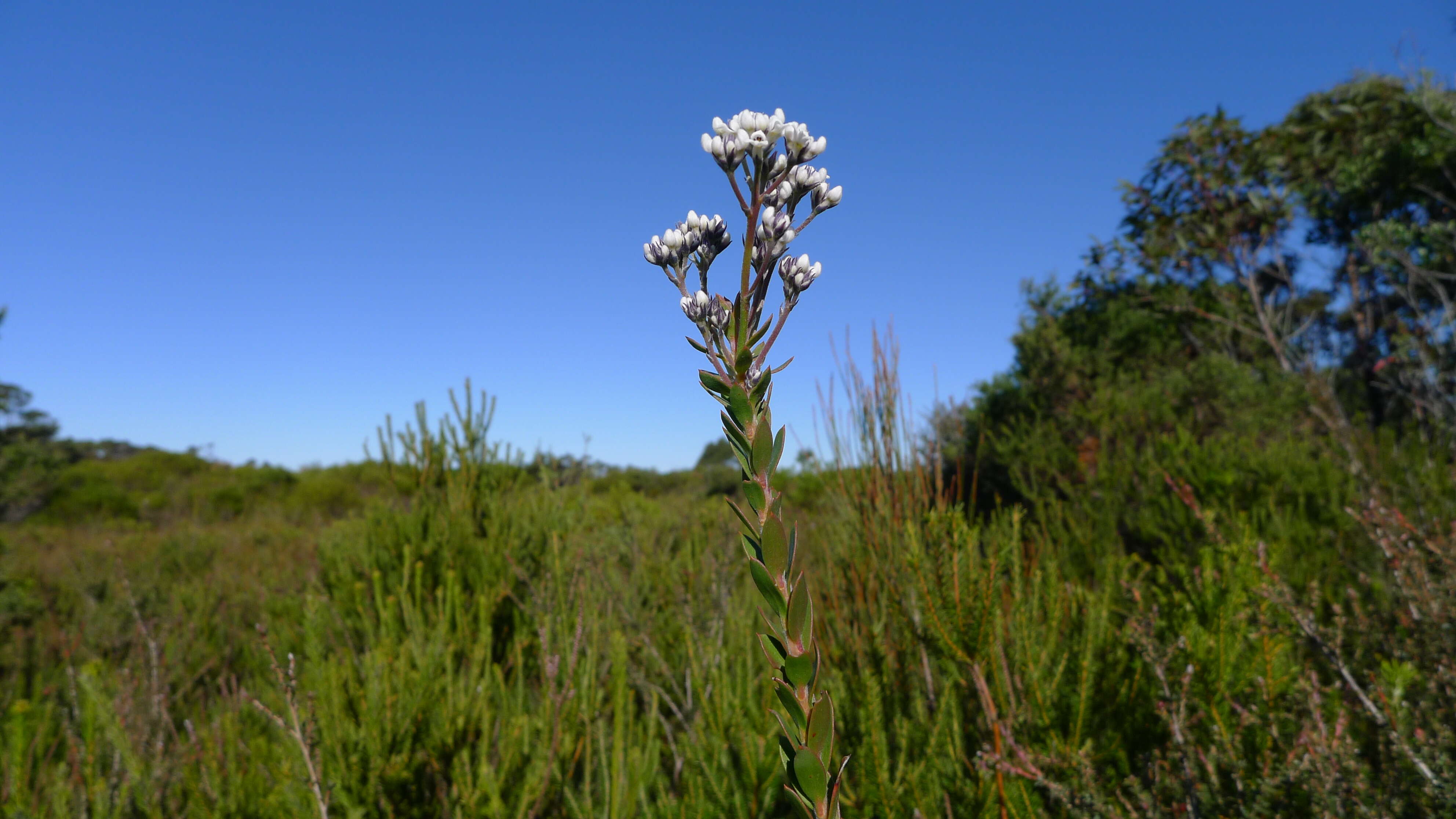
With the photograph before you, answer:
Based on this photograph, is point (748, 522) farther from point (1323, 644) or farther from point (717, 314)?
point (1323, 644)

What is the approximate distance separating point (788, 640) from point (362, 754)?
2.14 metres

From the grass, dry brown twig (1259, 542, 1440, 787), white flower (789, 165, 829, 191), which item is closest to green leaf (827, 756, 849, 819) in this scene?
white flower (789, 165, 829, 191)

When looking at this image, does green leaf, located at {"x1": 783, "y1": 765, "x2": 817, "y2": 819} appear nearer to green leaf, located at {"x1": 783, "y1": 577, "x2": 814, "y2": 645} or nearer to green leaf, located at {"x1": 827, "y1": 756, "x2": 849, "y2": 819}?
green leaf, located at {"x1": 827, "y1": 756, "x2": 849, "y2": 819}

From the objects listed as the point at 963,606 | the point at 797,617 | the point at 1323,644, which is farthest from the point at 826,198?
the point at 1323,644

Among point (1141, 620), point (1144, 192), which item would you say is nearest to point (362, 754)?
point (1141, 620)

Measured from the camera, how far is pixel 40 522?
46.4ft

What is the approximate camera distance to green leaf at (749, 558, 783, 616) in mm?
728

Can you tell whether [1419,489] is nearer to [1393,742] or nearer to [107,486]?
[1393,742]

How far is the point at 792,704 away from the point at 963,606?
53.5 inches

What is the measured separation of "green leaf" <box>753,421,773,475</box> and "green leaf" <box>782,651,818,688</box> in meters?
0.20

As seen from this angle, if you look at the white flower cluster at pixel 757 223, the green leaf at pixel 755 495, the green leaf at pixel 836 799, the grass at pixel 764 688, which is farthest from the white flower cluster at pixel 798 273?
the grass at pixel 764 688

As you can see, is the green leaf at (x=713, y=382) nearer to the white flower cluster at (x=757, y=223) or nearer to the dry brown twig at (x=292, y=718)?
the white flower cluster at (x=757, y=223)

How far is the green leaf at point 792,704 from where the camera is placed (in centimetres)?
71

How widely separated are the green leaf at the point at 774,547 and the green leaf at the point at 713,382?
0.15 metres
